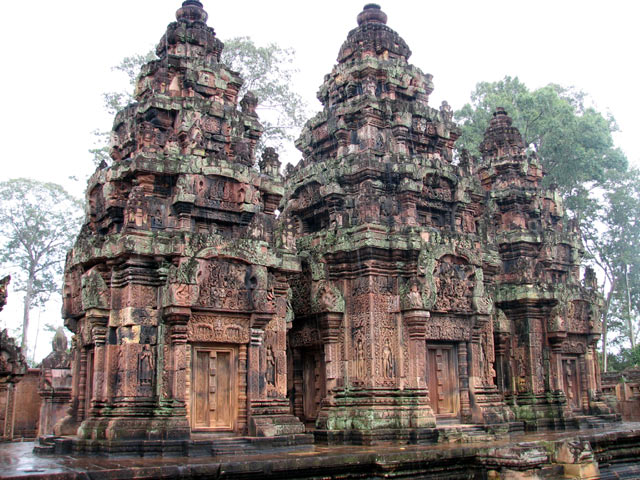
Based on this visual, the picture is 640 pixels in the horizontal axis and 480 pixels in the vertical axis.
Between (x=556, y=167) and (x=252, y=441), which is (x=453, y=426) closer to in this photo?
(x=252, y=441)

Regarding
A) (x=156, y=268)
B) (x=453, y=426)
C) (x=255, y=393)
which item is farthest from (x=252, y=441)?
(x=453, y=426)

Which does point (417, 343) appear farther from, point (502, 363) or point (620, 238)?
point (620, 238)

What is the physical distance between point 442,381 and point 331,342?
2285mm

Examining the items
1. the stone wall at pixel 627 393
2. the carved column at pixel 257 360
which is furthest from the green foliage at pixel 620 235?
the carved column at pixel 257 360

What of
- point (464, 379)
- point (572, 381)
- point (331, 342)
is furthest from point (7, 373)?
point (572, 381)

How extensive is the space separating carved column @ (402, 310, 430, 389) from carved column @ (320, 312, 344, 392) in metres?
1.32

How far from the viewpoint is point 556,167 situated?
2722cm

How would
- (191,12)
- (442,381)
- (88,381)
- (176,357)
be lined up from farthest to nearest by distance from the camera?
(442,381) < (191,12) < (88,381) < (176,357)

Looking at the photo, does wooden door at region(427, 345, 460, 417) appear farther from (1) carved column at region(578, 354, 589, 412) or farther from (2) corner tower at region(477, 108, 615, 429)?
(1) carved column at region(578, 354, 589, 412)

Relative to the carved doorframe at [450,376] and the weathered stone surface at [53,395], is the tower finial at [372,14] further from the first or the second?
the weathered stone surface at [53,395]

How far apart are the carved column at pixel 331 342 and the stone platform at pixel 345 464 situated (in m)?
2.04

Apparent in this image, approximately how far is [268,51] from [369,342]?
14498 mm

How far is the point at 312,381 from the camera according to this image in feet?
45.4

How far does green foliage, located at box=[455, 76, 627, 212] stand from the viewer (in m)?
26.7
